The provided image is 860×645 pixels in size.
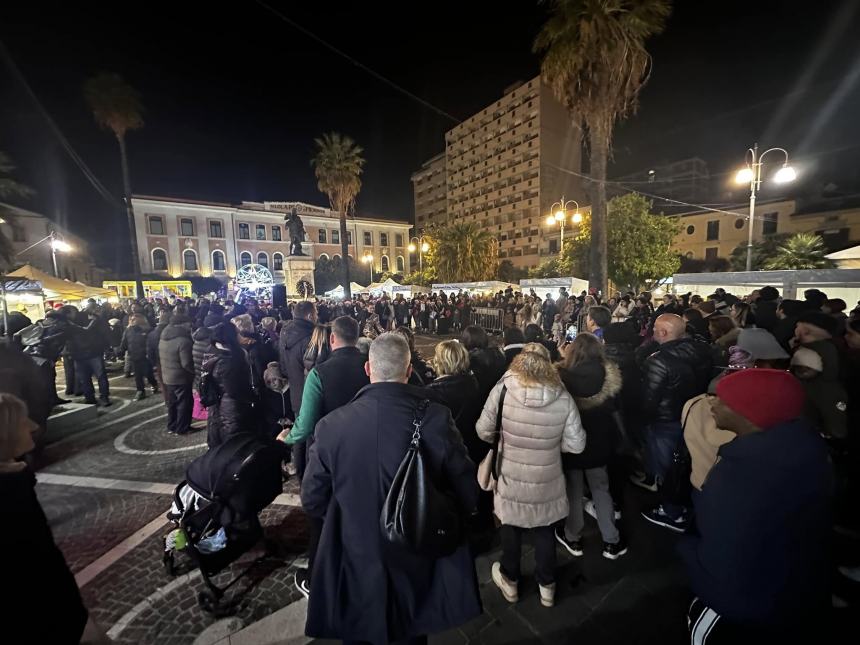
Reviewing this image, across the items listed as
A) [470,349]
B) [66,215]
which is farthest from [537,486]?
[66,215]

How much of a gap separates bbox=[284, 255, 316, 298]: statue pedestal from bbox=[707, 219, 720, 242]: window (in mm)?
35252

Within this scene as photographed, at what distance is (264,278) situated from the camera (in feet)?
74.2

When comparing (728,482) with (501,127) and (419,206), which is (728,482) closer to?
(501,127)

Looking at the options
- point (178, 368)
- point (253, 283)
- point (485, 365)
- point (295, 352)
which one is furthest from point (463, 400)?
point (253, 283)

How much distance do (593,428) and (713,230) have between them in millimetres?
40532

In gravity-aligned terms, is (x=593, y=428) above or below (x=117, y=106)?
below

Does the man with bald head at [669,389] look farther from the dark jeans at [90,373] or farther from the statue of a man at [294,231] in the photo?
the statue of a man at [294,231]

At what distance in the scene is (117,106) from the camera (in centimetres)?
2297

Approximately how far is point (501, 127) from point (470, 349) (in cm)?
6593

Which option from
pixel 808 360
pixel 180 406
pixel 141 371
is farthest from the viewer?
pixel 141 371

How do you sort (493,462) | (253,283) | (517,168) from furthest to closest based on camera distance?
(517,168)
(253,283)
(493,462)

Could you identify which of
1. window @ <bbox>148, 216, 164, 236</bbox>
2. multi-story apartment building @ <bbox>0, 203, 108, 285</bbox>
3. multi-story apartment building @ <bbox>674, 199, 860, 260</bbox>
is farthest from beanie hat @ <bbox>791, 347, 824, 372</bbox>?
window @ <bbox>148, 216, 164, 236</bbox>

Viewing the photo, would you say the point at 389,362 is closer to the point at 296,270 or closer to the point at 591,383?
the point at 591,383

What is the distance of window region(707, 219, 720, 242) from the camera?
110 feet
